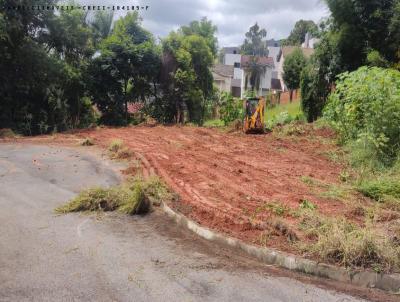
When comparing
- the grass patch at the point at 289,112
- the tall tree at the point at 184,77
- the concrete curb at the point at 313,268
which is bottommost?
the concrete curb at the point at 313,268

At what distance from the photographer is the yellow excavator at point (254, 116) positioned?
51.9 feet

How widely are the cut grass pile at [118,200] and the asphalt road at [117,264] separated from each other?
0.22m

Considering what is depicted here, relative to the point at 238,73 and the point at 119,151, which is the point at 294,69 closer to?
the point at 238,73

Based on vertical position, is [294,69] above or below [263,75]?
below

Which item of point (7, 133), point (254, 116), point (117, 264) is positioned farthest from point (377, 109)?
point (7, 133)

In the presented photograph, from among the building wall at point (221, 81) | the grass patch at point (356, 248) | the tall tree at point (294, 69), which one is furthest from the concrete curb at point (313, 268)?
the building wall at point (221, 81)

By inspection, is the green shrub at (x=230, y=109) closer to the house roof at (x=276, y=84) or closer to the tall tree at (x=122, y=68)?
the tall tree at (x=122, y=68)

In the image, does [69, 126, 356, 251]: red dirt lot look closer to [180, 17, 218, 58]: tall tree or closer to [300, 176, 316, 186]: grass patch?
[300, 176, 316, 186]: grass patch

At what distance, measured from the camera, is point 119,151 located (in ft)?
36.3

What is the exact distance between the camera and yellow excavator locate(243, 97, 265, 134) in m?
15.8

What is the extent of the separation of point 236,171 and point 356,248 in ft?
15.4

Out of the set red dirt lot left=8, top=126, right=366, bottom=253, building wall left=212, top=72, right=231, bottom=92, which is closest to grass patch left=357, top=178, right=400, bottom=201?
red dirt lot left=8, top=126, right=366, bottom=253

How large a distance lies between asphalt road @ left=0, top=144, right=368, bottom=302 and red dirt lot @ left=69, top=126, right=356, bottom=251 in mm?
624

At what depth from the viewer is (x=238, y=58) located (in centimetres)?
7419
